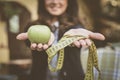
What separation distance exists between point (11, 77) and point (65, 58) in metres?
0.32

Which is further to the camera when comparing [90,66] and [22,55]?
[22,55]

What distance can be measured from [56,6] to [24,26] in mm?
193

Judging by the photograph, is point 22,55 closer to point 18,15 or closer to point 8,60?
point 8,60

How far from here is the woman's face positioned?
153cm

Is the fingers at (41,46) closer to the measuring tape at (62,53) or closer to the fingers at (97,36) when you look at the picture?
the measuring tape at (62,53)

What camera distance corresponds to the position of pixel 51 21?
61.0 inches

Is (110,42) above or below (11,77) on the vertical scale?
above

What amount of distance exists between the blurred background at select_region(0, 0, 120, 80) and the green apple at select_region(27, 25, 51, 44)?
0.09 m

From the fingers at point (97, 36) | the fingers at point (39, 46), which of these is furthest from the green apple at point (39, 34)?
the fingers at point (97, 36)

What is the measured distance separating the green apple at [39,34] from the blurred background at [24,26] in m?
0.09

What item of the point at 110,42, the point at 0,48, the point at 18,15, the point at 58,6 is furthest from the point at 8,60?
the point at 110,42

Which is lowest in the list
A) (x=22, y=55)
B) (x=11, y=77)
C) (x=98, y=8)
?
(x=11, y=77)

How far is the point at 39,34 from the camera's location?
4.75 ft

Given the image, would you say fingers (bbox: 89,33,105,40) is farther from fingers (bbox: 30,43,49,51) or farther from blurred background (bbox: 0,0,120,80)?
fingers (bbox: 30,43,49,51)
